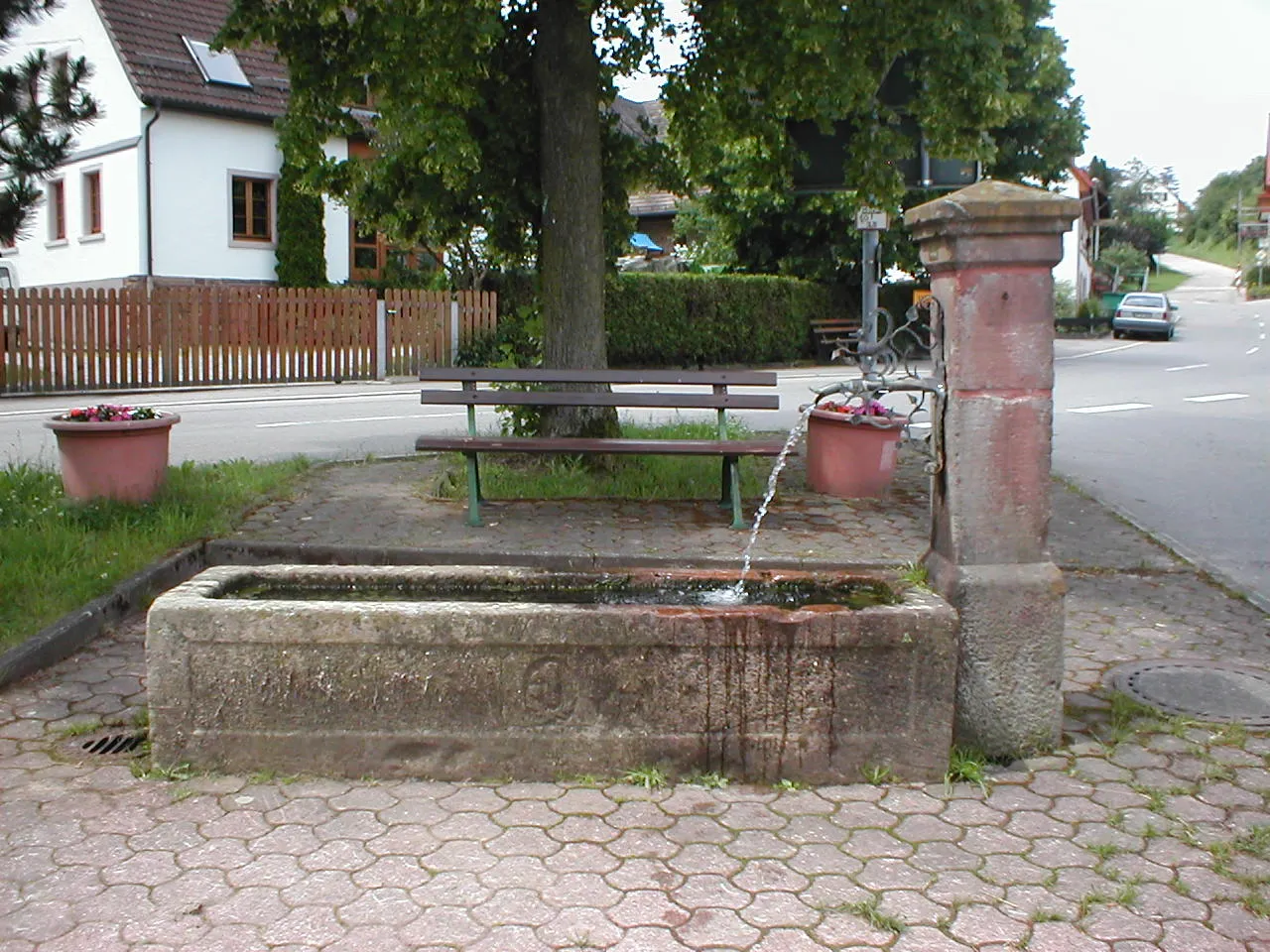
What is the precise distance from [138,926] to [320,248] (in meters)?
27.7

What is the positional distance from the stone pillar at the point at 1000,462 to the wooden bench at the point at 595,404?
318 cm

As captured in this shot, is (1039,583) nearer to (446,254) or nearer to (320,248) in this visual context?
(446,254)

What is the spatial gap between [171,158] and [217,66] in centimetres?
249

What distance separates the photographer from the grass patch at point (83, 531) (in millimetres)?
6082

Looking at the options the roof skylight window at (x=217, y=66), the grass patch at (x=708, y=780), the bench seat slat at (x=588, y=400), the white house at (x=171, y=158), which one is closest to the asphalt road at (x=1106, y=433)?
the bench seat slat at (x=588, y=400)

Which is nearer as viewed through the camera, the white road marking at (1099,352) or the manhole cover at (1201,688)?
the manhole cover at (1201,688)

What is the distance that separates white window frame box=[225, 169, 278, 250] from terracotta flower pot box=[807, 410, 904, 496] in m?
22.3

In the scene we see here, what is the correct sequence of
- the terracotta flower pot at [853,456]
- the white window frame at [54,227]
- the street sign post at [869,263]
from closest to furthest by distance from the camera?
the terracotta flower pot at [853,456], the street sign post at [869,263], the white window frame at [54,227]

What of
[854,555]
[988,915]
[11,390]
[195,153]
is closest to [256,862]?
[988,915]

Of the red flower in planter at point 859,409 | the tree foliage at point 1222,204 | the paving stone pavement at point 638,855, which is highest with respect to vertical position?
the tree foliage at point 1222,204

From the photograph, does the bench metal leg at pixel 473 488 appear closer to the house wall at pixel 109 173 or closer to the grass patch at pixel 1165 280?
the house wall at pixel 109 173

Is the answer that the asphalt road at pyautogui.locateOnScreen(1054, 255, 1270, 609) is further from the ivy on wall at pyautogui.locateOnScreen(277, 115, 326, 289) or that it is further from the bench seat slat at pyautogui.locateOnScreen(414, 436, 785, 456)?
the ivy on wall at pyautogui.locateOnScreen(277, 115, 326, 289)

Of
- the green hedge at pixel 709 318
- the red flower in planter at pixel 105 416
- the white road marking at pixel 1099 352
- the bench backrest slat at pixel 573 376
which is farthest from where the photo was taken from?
the white road marking at pixel 1099 352

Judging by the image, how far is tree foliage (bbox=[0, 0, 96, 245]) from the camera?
6.30m
